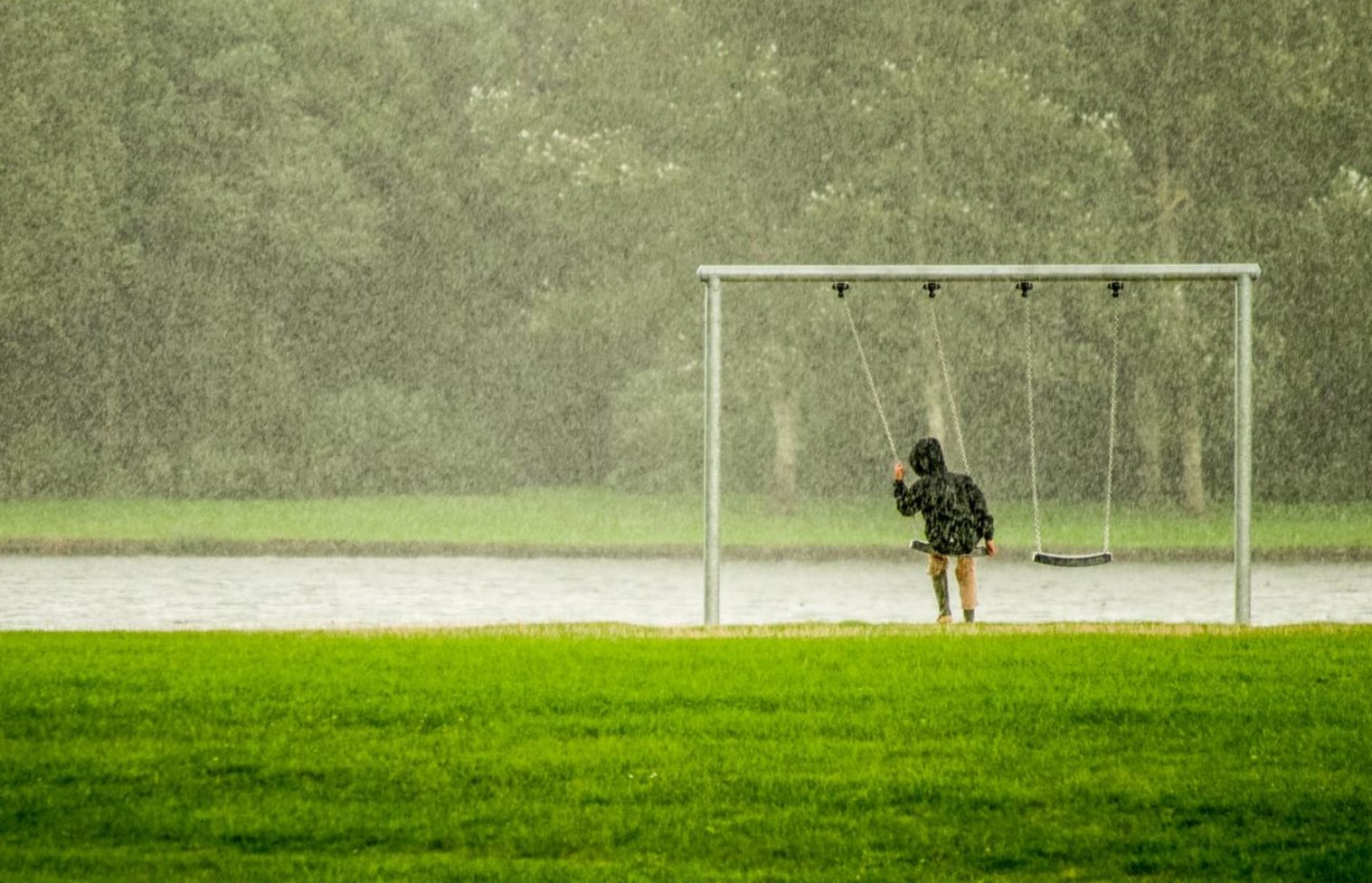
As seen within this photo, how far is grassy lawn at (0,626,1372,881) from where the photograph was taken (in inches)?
286

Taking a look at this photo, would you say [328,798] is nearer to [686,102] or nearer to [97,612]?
[97,612]

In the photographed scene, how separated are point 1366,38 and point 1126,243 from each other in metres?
5.61

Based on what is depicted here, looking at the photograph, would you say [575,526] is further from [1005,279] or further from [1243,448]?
[1243,448]

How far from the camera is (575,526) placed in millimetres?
34375

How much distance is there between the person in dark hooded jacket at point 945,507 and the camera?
15.3m

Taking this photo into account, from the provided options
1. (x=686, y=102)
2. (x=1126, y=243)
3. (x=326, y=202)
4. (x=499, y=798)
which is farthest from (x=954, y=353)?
(x=499, y=798)

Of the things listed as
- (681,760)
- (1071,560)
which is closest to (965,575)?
(1071,560)

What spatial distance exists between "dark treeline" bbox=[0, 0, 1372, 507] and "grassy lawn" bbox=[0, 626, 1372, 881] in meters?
22.7

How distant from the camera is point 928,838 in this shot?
24.8 feet

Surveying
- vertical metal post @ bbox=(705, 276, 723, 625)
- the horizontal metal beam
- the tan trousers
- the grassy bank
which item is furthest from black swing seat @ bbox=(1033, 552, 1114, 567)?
the grassy bank

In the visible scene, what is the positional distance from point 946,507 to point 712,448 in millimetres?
2046

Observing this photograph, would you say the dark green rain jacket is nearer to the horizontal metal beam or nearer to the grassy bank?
the horizontal metal beam

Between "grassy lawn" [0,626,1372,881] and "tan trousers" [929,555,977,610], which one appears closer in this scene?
"grassy lawn" [0,626,1372,881]

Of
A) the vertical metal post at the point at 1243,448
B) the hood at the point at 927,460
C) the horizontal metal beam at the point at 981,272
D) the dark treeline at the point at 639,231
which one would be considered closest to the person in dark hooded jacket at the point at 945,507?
the hood at the point at 927,460
